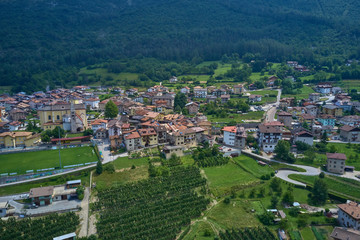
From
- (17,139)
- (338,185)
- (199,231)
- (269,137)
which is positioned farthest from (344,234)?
(17,139)

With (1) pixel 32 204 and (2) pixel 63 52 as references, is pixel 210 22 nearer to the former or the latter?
(2) pixel 63 52

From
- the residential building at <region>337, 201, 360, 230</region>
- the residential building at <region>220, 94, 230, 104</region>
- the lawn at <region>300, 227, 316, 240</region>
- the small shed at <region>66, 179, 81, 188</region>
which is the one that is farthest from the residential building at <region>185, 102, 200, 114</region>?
the lawn at <region>300, 227, 316, 240</region>

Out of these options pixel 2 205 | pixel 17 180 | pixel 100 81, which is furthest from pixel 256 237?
pixel 100 81

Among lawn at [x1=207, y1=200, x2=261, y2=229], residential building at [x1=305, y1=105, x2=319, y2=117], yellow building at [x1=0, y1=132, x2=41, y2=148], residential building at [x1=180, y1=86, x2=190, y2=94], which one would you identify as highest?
residential building at [x1=180, y1=86, x2=190, y2=94]

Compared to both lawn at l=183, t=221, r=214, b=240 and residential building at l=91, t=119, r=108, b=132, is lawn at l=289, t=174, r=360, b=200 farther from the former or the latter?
residential building at l=91, t=119, r=108, b=132

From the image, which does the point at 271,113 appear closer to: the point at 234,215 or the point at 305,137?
the point at 305,137

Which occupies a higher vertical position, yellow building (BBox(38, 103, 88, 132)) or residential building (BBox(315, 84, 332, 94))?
residential building (BBox(315, 84, 332, 94))
